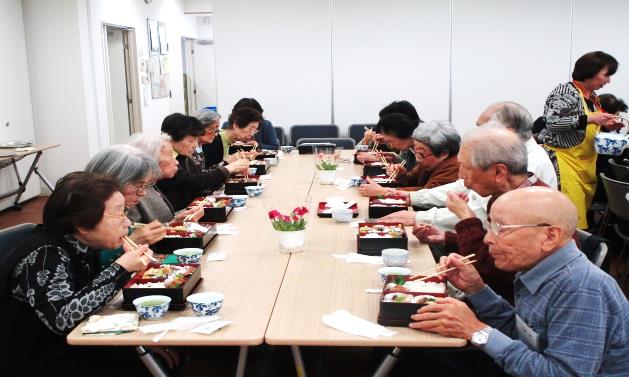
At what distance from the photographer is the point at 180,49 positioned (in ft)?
38.8

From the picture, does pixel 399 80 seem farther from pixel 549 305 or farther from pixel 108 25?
pixel 549 305

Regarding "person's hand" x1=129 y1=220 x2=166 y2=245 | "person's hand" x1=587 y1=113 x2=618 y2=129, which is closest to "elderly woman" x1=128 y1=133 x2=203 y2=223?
"person's hand" x1=129 y1=220 x2=166 y2=245

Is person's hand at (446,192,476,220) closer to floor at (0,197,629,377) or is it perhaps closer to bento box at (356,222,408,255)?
bento box at (356,222,408,255)

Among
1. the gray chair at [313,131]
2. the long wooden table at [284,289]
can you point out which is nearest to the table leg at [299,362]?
the long wooden table at [284,289]

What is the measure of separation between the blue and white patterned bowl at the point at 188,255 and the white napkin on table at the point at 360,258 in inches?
22.3

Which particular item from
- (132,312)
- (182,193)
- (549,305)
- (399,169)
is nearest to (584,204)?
(399,169)

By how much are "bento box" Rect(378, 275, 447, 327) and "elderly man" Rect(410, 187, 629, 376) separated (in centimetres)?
4

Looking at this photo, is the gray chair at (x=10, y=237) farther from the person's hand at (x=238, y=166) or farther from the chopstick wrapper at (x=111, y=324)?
the person's hand at (x=238, y=166)

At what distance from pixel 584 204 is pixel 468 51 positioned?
10.4 feet

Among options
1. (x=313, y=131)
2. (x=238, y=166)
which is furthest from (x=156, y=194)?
(x=313, y=131)

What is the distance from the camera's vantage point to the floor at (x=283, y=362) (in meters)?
2.53

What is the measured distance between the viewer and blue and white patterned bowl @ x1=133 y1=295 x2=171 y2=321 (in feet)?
6.52

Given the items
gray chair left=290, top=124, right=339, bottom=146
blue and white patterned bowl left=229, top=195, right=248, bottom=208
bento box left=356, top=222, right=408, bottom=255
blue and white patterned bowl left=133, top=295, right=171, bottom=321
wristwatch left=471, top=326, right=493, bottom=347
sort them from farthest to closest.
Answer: gray chair left=290, top=124, right=339, bottom=146 < blue and white patterned bowl left=229, top=195, right=248, bottom=208 < bento box left=356, top=222, right=408, bottom=255 < blue and white patterned bowl left=133, top=295, right=171, bottom=321 < wristwatch left=471, top=326, right=493, bottom=347

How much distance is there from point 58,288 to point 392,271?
3.73 feet
